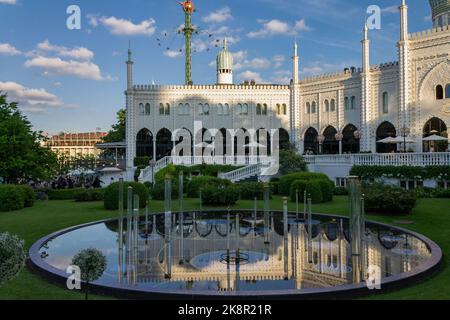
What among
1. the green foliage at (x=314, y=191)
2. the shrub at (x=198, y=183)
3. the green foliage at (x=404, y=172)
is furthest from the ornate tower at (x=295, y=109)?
the green foliage at (x=314, y=191)

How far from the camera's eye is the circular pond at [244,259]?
8.26 meters

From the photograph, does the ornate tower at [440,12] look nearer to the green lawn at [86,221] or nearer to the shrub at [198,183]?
the green lawn at [86,221]

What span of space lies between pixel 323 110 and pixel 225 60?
741 inches

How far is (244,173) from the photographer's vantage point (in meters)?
34.2

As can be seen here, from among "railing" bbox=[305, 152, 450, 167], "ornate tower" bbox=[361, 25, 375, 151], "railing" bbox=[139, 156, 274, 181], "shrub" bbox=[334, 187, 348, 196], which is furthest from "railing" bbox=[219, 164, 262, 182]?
"ornate tower" bbox=[361, 25, 375, 151]

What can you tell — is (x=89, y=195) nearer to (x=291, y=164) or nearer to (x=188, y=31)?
(x=291, y=164)

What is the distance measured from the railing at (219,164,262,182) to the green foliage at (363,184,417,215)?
15.9m

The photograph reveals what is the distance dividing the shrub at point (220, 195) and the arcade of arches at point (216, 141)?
2425 centimetres

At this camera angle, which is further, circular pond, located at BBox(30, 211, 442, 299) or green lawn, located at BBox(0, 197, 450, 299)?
circular pond, located at BBox(30, 211, 442, 299)

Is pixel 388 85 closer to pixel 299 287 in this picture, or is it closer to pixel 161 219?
pixel 161 219

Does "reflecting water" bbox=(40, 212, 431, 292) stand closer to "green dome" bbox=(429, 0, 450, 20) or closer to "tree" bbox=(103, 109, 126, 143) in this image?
"green dome" bbox=(429, 0, 450, 20)

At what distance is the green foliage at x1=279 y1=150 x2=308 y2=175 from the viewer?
34.4 m

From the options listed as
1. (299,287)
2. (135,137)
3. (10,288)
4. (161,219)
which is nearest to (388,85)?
(135,137)

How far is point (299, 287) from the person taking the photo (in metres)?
8.41
